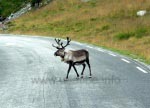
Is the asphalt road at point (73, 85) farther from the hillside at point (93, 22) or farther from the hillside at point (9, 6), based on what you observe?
the hillside at point (9, 6)

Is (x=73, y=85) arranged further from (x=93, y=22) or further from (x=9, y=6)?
(x=9, y=6)

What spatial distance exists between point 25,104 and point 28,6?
55.7 m

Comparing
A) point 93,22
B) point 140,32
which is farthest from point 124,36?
point 93,22

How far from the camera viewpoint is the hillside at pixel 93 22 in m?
32.4

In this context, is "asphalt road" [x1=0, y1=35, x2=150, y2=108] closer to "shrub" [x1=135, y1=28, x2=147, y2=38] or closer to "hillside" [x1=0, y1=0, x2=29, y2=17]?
"shrub" [x1=135, y1=28, x2=147, y2=38]

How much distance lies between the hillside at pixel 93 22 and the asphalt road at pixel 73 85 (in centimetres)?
1051

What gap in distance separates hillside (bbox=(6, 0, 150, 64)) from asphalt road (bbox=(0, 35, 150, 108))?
10.5 meters

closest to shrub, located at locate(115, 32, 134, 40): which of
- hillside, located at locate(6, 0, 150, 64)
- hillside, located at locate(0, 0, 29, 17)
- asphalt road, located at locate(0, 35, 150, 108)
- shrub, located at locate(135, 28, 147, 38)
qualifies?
hillside, located at locate(6, 0, 150, 64)

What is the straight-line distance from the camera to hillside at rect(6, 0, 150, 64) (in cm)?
3244

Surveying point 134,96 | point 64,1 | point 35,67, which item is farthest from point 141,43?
point 64,1

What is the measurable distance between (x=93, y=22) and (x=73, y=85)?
106 feet

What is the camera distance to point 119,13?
4462 cm

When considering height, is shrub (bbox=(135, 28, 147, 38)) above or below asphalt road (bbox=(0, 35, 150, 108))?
below

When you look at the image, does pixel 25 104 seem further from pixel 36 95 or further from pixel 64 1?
pixel 64 1
